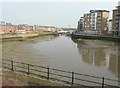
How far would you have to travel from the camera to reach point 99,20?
94.3m

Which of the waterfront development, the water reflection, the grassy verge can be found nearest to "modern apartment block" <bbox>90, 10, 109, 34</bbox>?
the waterfront development

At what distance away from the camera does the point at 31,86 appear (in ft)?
34.0

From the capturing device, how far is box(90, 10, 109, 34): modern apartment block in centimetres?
9188

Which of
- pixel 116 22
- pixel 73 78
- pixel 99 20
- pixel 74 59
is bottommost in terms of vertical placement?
pixel 74 59

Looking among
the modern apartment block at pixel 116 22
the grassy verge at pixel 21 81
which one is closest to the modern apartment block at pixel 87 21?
the modern apartment block at pixel 116 22

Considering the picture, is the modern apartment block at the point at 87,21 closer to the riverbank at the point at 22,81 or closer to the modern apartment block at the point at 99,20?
the modern apartment block at the point at 99,20

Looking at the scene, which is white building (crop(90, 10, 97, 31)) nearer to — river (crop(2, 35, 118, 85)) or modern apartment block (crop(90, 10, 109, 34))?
modern apartment block (crop(90, 10, 109, 34))

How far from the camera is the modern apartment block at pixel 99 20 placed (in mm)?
91875

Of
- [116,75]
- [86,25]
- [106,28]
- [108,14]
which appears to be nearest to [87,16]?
[86,25]

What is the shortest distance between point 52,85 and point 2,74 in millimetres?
3209

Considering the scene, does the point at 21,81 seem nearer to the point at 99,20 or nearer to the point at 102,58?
the point at 102,58

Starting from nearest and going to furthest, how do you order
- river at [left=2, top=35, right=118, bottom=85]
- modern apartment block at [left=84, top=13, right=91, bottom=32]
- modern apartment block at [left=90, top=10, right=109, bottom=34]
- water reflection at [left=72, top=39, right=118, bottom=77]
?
1. river at [left=2, top=35, right=118, bottom=85]
2. water reflection at [left=72, top=39, right=118, bottom=77]
3. modern apartment block at [left=90, top=10, right=109, bottom=34]
4. modern apartment block at [left=84, top=13, right=91, bottom=32]

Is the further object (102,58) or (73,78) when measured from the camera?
(102,58)

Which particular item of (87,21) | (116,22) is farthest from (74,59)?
(87,21)
